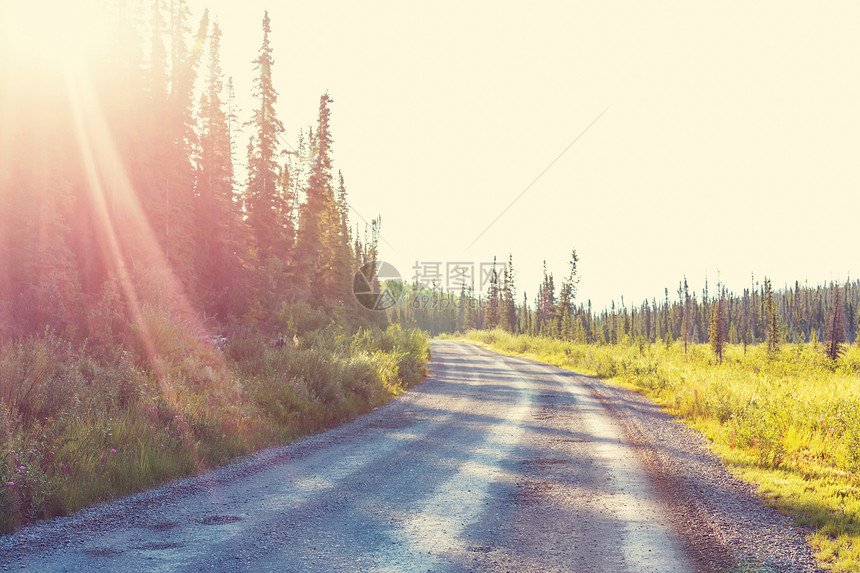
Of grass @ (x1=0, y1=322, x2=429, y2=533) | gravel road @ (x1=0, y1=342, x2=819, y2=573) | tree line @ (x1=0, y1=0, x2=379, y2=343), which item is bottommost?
gravel road @ (x1=0, y1=342, x2=819, y2=573)

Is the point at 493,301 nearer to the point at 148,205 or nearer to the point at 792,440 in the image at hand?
the point at 148,205

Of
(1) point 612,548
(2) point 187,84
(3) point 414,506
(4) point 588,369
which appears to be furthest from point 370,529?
(2) point 187,84

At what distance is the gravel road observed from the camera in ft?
13.9

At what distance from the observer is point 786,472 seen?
684cm

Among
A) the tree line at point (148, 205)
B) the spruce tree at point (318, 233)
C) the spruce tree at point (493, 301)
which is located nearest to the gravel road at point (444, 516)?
the tree line at point (148, 205)

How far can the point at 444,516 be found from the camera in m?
5.30

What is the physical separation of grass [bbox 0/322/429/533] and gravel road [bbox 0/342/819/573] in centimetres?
43

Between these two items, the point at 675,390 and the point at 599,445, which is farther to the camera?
the point at 675,390

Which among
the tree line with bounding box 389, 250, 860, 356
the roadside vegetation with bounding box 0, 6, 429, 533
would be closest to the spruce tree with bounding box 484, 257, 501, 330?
the tree line with bounding box 389, 250, 860, 356

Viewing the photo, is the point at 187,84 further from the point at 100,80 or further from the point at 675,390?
the point at 675,390

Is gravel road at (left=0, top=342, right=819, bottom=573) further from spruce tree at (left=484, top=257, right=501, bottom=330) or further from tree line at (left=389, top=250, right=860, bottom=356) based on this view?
spruce tree at (left=484, top=257, right=501, bottom=330)

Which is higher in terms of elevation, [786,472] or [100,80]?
[100,80]

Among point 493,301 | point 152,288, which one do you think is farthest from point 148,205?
point 493,301

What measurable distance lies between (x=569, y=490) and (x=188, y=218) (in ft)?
86.1
